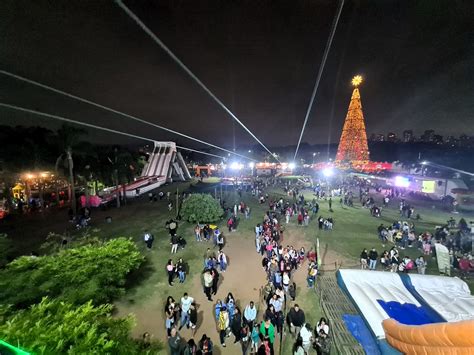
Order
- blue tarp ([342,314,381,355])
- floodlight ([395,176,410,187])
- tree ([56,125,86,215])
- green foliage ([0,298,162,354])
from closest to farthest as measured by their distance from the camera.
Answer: green foliage ([0,298,162,354]) < blue tarp ([342,314,381,355]) < tree ([56,125,86,215]) < floodlight ([395,176,410,187])

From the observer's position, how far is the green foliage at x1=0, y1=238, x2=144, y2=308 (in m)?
7.73

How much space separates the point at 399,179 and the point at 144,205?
39.1 meters

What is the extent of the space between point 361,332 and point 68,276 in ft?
32.4

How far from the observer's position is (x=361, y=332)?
738 centimetres

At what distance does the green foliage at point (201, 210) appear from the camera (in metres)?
20.3

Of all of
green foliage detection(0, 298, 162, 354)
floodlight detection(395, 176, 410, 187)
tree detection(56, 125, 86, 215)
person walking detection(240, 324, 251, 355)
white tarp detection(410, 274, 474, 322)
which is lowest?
person walking detection(240, 324, 251, 355)

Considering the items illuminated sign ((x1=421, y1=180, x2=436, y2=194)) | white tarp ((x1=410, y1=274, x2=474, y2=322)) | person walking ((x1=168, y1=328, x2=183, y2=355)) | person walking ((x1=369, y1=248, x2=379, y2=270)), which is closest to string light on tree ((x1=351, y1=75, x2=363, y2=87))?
illuminated sign ((x1=421, y1=180, x2=436, y2=194))

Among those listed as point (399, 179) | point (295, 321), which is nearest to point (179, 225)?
point (295, 321)

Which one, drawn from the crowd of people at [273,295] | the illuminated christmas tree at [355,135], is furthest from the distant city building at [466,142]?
the crowd of people at [273,295]

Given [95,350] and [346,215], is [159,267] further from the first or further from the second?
[346,215]

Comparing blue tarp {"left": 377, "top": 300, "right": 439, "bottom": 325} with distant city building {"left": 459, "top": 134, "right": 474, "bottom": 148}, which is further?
distant city building {"left": 459, "top": 134, "right": 474, "bottom": 148}

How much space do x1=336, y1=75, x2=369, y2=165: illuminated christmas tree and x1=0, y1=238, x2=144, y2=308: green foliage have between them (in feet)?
196

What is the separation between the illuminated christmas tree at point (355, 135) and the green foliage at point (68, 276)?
59834 millimetres

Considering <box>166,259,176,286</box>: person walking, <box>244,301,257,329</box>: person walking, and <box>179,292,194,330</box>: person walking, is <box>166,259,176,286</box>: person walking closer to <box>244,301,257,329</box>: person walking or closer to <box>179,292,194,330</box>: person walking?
<box>179,292,194,330</box>: person walking
